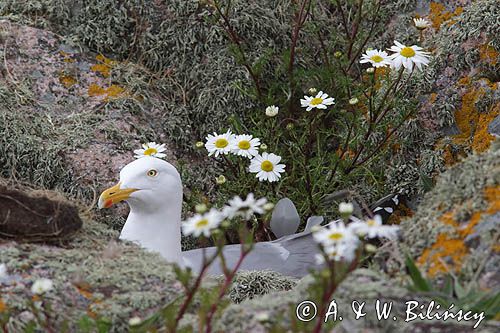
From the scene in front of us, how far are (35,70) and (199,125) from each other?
3.15 feet

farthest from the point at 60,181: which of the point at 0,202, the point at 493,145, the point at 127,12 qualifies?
the point at 493,145

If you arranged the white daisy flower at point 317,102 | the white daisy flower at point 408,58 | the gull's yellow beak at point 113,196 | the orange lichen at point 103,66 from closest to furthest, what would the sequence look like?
the gull's yellow beak at point 113,196
the white daisy flower at point 408,58
the white daisy flower at point 317,102
the orange lichen at point 103,66

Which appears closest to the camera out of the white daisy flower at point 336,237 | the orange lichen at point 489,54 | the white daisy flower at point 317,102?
the white daisy flower at point 336,237

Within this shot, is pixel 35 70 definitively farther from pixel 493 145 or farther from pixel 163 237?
pixel 493 145

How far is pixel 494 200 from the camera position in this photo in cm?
254

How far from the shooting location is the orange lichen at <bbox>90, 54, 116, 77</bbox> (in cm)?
511

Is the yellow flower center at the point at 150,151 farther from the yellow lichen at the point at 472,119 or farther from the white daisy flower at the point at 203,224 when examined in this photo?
the white daisy flower at the point at 203,224

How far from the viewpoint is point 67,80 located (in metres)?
5.01

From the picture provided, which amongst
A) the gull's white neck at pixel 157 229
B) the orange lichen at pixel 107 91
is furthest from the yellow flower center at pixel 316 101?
the orange lichen at pixel 107 91

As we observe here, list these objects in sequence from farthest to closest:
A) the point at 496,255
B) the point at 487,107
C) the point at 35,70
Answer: the point at 35,70, the point at 487,107, the point at 496,255

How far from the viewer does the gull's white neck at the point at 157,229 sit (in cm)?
387

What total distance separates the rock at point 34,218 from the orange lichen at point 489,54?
252 centimetres

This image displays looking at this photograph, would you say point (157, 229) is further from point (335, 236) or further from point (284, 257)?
point (335, 236)

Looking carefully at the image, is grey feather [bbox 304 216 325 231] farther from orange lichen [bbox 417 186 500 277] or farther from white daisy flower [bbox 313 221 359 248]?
white daisy flower [bbox 313 221 359 248]
